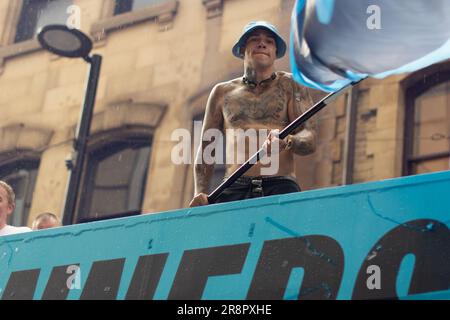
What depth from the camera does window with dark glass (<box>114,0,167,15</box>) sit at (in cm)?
1608

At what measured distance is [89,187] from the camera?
15.6 m

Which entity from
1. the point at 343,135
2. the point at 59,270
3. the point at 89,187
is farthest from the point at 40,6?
the point at 59,270

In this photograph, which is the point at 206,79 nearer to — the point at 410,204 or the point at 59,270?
the point at 59,270

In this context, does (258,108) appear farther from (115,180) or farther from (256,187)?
(115,180)

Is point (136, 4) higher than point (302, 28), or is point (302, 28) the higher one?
point (136, 4)

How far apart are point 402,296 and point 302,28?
1735 millimetres

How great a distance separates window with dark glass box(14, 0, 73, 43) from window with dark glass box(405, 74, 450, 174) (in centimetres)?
668

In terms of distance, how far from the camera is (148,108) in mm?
15086

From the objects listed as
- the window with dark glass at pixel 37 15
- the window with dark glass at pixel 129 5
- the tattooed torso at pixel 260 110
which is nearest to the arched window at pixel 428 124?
the window with dark glass at pixel 129 5

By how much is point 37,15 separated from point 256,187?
473 inches

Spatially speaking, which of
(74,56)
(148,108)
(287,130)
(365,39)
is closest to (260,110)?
(287,130)

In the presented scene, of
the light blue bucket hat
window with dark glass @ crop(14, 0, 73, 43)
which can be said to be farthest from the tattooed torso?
window with dark glass @ crop(14, 0, 73, 43)

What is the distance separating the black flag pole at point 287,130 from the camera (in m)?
5.52

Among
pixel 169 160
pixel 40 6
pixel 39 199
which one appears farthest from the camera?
pixel 40 6
